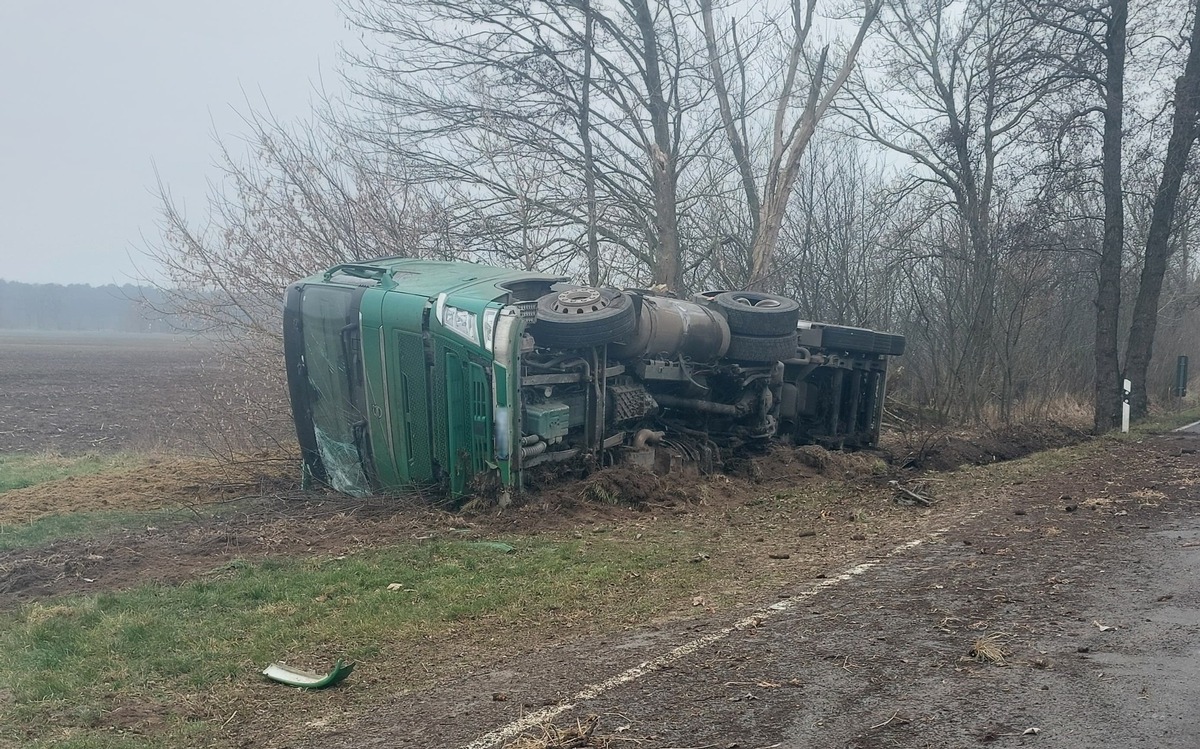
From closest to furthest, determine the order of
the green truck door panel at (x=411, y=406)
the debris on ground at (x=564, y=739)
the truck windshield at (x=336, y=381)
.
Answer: the debris on ground at (x=564, y=739) → the green truck door panel at (x=411, y=406) → the truck windshield at (x=336, y=381)

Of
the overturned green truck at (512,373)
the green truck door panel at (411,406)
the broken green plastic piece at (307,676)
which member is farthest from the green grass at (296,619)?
the green truck door panel at (411,406)

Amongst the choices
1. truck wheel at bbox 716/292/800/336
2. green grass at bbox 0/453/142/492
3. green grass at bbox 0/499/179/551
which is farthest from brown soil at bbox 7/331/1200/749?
green grass at bbox 0/453/142/492

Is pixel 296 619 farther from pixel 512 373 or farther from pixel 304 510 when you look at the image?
pixel 304 510

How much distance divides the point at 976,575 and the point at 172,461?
12.4 metres

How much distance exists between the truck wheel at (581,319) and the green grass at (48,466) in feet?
28.5

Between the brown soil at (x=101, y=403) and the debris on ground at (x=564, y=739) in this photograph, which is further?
the brown soil at (x=101, y=403)

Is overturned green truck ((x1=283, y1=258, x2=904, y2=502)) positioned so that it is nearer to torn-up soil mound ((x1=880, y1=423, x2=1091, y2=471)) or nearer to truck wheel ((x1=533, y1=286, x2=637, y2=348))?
truck wheel ((x1=533, y1=286, x2=637, y2=348))

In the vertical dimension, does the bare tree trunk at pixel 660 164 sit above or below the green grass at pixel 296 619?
above

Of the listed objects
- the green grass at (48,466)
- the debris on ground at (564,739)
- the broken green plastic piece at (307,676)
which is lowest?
the green grass at (48,466)

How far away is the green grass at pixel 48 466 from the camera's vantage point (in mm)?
13820

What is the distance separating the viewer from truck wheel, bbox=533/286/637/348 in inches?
342

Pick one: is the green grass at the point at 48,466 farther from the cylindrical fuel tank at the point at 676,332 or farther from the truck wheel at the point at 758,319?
the truck wheel at the point at 758,319

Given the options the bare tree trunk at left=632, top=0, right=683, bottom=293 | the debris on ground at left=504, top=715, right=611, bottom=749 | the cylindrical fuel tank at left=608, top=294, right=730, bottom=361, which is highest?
the bare tree trunk at left=632, top=0, right=683, bottom=293

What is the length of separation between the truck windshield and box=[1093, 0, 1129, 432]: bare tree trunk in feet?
Result: 40.2
